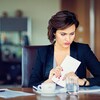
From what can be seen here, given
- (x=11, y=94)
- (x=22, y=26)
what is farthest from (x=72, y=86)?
(x=22, y=26)

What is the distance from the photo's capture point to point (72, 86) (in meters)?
1.96

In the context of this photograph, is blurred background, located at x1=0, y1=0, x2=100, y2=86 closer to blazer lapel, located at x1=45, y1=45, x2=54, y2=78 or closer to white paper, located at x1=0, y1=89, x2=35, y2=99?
blazer lapel, located at x1=45, y1=45, x2=54, y2=78

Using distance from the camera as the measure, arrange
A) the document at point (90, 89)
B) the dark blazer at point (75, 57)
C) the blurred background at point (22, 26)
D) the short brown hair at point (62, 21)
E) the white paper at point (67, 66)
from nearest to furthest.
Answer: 1. the document at point (90, 89)
2. the white paper at point (67, 66)
3. the short brown hair at point (62, 21)
4. the dark blazer at point (75, 57)
5. the blurred background at point (22, 26)

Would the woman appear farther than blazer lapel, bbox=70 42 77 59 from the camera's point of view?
No

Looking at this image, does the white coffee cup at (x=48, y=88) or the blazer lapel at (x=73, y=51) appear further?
the blazer lapel at (x=73, y=51)

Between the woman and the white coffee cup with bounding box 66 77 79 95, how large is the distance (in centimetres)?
27

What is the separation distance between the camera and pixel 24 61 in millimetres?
2430

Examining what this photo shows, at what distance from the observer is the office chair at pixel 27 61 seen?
2.43 metres

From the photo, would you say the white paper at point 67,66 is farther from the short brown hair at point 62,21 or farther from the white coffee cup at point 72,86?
the short brown hair at point 62,21

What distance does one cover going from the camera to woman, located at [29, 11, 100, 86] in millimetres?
2227

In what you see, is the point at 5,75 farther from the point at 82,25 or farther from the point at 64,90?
the point at 64,90

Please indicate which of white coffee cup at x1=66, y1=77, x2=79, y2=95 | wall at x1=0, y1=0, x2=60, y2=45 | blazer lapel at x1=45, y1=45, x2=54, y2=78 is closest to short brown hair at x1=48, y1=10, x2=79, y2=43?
blazer lapel at x1=45, y1=45, x2=54, y2=78

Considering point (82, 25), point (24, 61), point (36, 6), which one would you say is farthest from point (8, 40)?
point (24, 61)

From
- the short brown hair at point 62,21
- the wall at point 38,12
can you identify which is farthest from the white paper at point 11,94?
the wall at point 38,12
